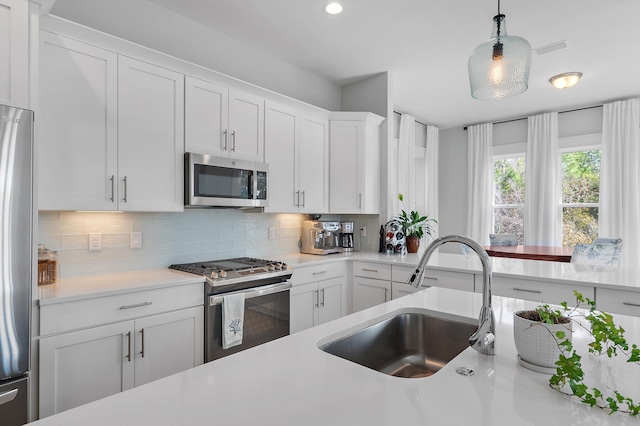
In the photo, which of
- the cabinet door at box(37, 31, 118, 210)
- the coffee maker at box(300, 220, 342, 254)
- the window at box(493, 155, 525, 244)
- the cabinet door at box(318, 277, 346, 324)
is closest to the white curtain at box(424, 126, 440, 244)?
the window at box(493, 155, 525, 244)

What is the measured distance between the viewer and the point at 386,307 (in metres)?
1.58

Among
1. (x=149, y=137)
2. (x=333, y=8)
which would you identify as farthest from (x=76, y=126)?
(x=333, y=8)

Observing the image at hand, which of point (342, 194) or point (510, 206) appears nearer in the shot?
point (342, 194)

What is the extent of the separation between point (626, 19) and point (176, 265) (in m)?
4.04

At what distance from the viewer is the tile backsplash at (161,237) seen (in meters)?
2.27

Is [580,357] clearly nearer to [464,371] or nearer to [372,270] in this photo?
[464,371]

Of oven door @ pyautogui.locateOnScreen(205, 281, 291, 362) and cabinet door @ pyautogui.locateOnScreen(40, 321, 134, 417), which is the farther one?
oven door @ pyautogui.locateOnScreen(205, 281, 291, 362)

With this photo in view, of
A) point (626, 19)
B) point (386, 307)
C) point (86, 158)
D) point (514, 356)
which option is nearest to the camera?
point (514, 356)

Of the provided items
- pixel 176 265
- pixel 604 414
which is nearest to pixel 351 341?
pixel 604 414

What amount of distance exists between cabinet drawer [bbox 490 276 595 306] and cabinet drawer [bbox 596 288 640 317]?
0.05 meters

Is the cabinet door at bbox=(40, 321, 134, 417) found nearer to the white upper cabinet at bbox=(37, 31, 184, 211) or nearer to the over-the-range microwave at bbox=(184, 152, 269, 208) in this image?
the white upper cabinet at bbox=(37, 31, 184, 211)

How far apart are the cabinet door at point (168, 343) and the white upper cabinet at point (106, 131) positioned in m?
0.74

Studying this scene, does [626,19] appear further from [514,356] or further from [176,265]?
[176,265]

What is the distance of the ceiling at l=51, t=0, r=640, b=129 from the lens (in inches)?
105
